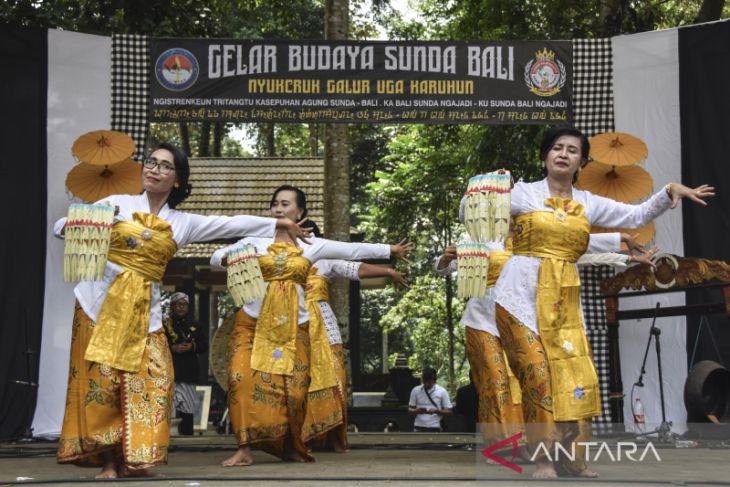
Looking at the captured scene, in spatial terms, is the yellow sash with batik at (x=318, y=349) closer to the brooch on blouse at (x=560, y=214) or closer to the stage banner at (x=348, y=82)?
the stage banner at (x=348, y=82)

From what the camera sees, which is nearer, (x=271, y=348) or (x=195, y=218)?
(x=195, y=218)

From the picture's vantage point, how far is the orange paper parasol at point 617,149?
8977 mm

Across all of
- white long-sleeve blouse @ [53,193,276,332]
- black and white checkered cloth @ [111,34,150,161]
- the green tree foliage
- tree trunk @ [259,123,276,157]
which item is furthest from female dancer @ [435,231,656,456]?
the green tree foliage

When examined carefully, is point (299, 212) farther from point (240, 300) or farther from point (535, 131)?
point (535, 131)

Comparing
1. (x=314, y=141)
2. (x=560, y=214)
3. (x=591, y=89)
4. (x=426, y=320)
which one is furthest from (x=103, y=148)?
(x=426, y=320)

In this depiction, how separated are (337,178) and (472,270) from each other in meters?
6.11

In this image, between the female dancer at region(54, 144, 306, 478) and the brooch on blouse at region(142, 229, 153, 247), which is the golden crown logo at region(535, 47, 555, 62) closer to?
the female dancer at region(54, 144, 306, 478)

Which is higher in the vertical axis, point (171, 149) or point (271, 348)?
point (171, 149)

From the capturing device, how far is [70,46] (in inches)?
377

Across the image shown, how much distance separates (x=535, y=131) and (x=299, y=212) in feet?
23.0

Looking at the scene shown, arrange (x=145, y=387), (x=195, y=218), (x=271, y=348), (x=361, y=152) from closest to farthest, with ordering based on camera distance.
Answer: (x=145, y=387) → (x=195, y=218) → (x=271, y=348) → (x=361, y=152)

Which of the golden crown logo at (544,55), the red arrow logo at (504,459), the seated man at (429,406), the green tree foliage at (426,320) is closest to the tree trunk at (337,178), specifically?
the seated man at (429,406)

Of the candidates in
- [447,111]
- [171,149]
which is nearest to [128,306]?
[171,149]

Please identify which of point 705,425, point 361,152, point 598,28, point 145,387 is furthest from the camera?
point 361,152
